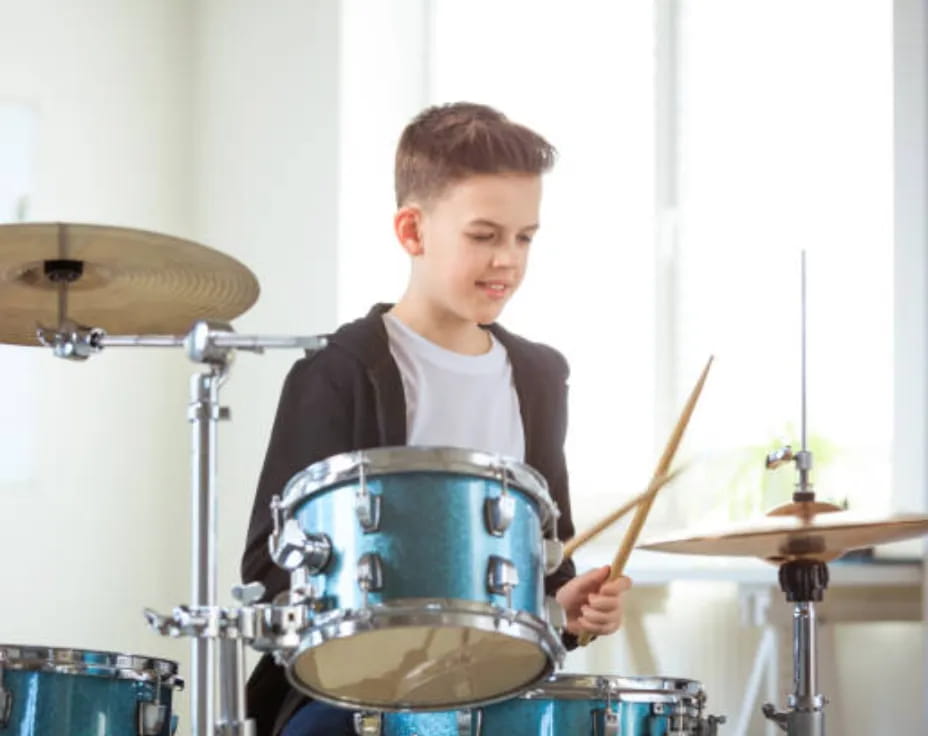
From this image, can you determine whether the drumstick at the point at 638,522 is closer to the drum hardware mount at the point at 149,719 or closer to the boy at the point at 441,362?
the boy at the point at 441,362

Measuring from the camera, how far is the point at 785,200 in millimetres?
4160

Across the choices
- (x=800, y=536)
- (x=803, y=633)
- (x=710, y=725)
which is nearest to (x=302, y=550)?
(x=710, y=725)

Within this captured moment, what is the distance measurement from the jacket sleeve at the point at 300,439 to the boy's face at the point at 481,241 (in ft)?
0.62

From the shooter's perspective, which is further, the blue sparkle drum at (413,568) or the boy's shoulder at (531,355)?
the boy's shoulder at (531,355)

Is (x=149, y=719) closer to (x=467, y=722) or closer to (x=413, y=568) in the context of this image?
(x=467, y=722)

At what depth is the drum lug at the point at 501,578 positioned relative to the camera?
6.23 feet

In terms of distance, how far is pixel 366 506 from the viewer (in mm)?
1879

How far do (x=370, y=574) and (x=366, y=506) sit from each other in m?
0.07

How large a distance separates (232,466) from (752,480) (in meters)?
1.24

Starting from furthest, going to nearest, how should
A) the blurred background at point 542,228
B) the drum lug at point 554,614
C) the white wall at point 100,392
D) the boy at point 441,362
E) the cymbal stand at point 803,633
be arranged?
1. the white wall at point 100,392
2. the blurred background at point 542,228
3. the cymbal stand at point 803,633
4. the boy at point 441,362
5. the drum lug at point 554,614

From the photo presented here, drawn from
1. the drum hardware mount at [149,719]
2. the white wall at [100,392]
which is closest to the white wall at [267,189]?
the white wall at [100,392]

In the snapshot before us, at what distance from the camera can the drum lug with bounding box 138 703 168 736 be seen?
234 centimetres

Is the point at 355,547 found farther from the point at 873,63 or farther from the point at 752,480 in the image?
the point at 873,63

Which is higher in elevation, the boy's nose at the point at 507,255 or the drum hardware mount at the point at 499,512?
the boy's nose at the point at 507,255
